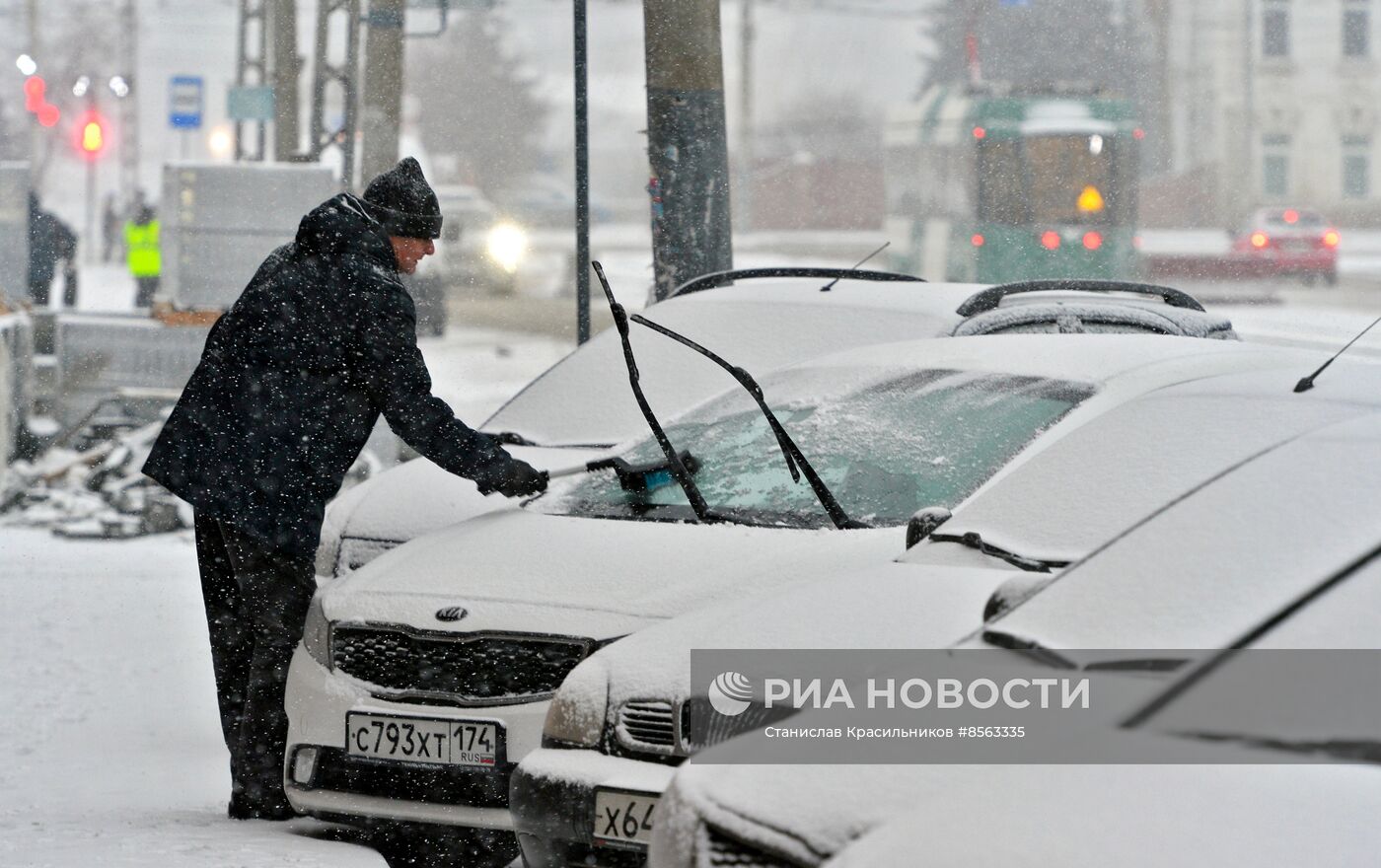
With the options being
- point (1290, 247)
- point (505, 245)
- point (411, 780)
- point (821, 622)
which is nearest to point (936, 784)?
point (821, 622)

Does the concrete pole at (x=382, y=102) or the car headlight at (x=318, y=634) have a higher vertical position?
the concrete pole at (x=382, y=102)

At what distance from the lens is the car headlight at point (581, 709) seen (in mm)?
3727

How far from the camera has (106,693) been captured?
6957 mm

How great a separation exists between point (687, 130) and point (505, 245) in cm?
2664

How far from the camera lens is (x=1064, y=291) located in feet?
23.7

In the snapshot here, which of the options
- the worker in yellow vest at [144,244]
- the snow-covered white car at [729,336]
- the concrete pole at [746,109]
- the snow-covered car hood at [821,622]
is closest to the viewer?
the snow-covered car hood at [821,622]

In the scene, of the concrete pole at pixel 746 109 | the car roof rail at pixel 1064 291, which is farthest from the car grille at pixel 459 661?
the concrete pole at pixel 746 109

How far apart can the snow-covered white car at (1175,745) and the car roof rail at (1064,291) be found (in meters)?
3.54

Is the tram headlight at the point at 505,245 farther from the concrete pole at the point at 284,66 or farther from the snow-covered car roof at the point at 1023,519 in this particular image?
the snow-covered car roof at the point at 1023,519

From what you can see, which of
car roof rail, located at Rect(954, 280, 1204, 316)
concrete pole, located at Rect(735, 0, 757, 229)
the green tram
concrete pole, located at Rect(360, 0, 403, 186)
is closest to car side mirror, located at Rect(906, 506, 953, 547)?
car roof rail, located at Rect(954, 280, 1204, 316)

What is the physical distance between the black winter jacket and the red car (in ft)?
107

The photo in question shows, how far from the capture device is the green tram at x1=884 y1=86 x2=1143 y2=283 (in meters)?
23.4

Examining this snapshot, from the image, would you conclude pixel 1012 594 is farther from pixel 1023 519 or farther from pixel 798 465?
pixel 798 465

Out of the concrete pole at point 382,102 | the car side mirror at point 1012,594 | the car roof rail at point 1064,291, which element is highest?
the concrete pole at point 382,102
